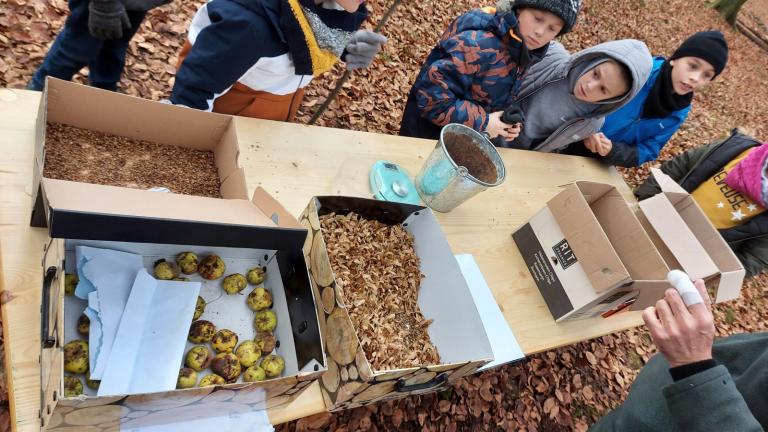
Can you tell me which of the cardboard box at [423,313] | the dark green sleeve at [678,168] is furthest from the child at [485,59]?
the dark green sleeve at [678,168]

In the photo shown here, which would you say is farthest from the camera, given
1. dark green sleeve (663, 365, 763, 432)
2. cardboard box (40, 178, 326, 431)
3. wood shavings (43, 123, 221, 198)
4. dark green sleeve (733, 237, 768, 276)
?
dark green sleeve (733, 237, 768, 276)

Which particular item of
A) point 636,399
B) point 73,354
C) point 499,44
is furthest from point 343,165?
point 636,399

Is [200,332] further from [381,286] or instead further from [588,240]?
[588,240]

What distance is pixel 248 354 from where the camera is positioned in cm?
112

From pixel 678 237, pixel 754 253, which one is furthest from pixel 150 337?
pixel 754 253

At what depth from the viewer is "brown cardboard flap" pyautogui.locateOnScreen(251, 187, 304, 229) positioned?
112 centimetres

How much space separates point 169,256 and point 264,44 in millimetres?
877

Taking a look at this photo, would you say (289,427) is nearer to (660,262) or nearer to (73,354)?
(73,354)

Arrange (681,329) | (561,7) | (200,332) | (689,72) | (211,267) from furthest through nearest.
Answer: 1. (689,72)
2. (561,7)
3. (681,329)
4. (211,267)
5. (200,332)

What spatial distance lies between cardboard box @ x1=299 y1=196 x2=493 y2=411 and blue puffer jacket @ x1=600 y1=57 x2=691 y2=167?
1.94 meters

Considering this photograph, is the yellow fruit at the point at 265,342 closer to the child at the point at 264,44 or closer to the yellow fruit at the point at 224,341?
the yellow fruit at the point at 224,341

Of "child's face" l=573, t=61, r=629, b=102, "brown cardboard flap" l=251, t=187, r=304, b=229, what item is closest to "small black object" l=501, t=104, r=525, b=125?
"child's face" l=573, t=61, r=629, b=102

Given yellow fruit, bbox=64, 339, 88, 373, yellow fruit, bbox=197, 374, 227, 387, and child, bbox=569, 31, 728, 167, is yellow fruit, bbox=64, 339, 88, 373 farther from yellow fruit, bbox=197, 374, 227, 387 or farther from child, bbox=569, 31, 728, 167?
child, bbox=569, 31, 728, 167

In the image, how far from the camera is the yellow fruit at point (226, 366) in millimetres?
1078
